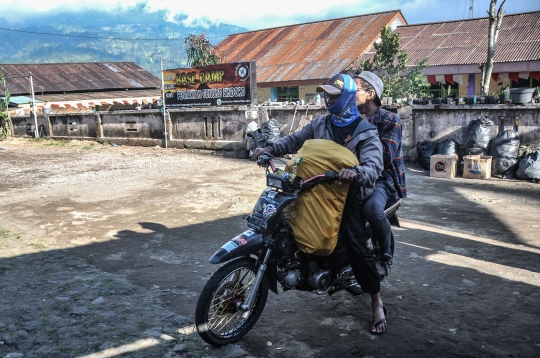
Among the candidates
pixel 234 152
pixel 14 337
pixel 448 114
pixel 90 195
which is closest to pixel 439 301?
pixel 14 337

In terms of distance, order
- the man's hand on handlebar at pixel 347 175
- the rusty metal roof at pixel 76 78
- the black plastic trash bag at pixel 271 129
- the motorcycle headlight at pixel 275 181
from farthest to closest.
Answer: the rusty metal roof at pixel 76 78 < the black plastic trash bag at pixel 271 129 < the motorcycle headlight at pixel 275 181 < the man's hand on handlebar at pixel 347 175

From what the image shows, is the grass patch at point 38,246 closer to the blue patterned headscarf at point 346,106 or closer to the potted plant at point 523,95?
the blue patterned headscarf at point 346,106

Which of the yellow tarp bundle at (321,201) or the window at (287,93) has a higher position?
the window at (287,93)

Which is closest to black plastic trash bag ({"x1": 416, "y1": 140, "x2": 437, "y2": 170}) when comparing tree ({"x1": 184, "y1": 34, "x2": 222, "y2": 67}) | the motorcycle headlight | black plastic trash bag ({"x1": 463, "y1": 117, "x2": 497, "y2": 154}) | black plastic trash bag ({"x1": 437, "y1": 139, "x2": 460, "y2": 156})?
black plastic trash bag ({"x1": 437, "y1": 139, "x2": 460, "y2": 156})

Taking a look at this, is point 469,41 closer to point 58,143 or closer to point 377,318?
point 58,143

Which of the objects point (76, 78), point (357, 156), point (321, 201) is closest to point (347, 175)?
point (321, 201)

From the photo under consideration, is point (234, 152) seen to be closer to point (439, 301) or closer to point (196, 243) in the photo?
point (196, 243)

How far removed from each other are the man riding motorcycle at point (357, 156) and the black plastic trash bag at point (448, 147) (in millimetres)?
8117

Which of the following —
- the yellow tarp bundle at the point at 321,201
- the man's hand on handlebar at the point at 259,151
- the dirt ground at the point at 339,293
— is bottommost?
the dirt ground at the point at 339,293

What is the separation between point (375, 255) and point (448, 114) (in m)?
8.62

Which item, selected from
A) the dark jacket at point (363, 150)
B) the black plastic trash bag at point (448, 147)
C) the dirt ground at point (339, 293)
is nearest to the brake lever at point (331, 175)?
the dark jacket at point (363, 150)

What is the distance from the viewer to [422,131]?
39.1 feet

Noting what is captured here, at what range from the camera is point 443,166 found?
10.5m

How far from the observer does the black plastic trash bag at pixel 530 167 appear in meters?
9.64
